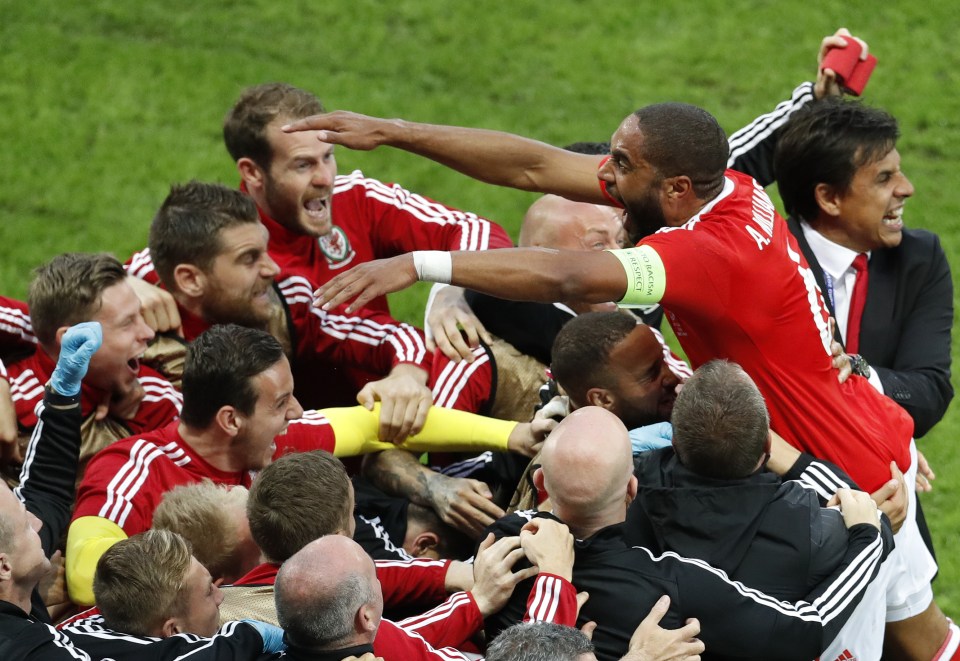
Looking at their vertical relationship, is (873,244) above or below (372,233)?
above

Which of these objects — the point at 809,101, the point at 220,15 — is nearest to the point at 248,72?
the point at 220,15

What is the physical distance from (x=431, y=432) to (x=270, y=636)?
60.1 inches

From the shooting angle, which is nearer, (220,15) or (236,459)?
(236,459)

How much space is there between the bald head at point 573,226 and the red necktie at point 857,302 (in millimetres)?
978

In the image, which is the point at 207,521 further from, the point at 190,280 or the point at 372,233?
the point at 372,233

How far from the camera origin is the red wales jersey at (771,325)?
4695mm

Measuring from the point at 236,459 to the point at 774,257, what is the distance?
2.00 metres

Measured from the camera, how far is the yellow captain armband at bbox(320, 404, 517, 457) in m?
5.37

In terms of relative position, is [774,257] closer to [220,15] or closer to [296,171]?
[296,171]

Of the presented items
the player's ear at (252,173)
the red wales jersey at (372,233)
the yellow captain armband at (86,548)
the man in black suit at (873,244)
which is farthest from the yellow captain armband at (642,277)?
the player's ear at (252,173)

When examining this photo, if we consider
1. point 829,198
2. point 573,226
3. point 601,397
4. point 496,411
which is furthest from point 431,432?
point 829,198

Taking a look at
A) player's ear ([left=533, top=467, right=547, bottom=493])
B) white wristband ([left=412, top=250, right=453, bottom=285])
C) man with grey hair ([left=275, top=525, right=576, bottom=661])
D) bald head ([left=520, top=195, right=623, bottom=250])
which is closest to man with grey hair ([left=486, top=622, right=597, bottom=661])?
man with grey hair ([left=275, top=525, right=576, bottom=661])

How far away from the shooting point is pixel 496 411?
5789 mm

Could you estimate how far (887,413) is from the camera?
207 inches
